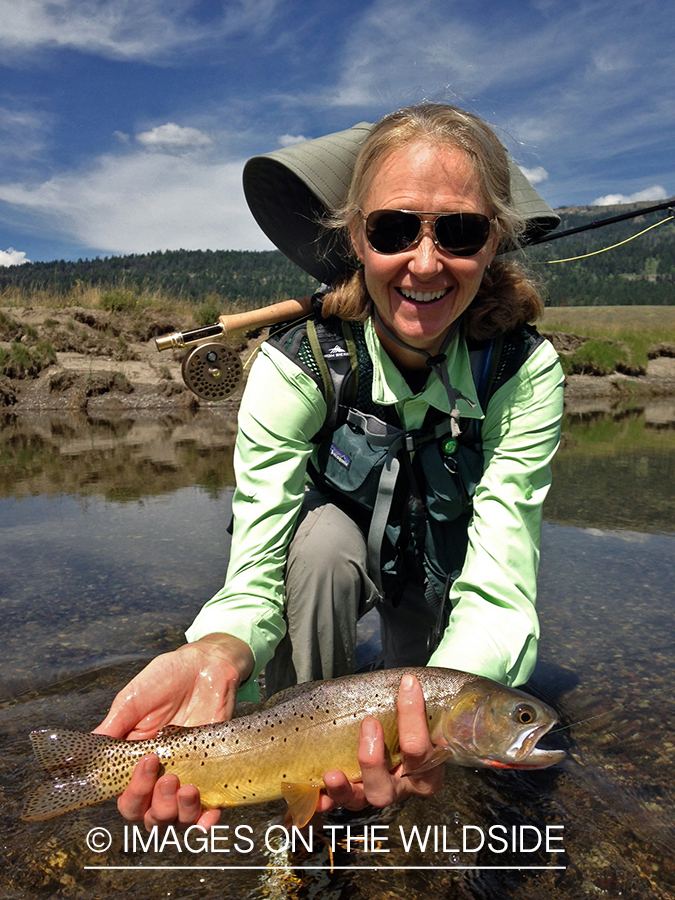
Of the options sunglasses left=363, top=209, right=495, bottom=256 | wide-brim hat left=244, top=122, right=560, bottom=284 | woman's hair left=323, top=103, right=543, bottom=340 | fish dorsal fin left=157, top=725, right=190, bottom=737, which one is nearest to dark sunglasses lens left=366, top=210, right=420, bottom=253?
sunglasses left=363, top=209, right=495, bottom=256

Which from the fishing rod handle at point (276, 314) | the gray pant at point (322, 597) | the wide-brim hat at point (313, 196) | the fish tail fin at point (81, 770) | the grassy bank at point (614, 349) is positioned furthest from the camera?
the grassy bank at point (614, 349)

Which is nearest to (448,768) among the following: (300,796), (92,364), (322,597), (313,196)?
(322,597)

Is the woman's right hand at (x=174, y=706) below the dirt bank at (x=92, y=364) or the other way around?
below

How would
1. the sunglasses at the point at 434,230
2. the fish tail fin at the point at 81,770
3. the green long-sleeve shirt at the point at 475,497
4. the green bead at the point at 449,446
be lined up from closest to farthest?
the fish tail fin at the point at 81,770 < the green long-sleeve shirt at the point at 475,497 < the sunglasses at the point at 434,230 < the green bead at the point at 449,446

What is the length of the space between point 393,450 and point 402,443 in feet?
0.21

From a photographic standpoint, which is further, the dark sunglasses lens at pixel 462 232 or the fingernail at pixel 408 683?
the dark sunglasses lens at pixel 462 232

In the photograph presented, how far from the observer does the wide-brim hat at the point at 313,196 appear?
10.4 feet

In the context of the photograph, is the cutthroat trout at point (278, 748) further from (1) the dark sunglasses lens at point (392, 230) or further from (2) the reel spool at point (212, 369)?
(2) the reel spool at point (212, 369)

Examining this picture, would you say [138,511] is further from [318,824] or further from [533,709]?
[533,709]

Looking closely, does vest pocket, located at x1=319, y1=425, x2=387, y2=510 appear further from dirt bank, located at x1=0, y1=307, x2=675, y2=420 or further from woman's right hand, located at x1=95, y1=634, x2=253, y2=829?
dirt bank, located at x1=0, y1=307, x2=675, y2=420

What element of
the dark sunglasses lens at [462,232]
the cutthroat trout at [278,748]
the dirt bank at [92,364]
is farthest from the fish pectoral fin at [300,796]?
the dirt bank at [92,364]

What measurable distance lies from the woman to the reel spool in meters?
0.92

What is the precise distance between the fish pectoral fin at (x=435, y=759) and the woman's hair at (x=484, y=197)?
1687 mm

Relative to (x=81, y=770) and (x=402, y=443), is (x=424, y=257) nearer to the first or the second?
(x=402, y=443)
